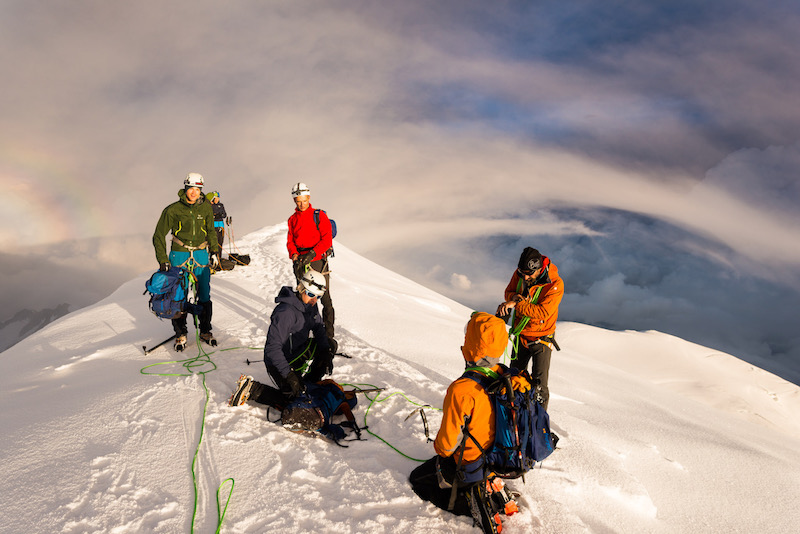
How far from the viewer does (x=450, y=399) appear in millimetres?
3002

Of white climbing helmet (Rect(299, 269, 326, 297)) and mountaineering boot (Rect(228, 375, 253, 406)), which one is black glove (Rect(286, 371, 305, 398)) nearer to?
mountaineering boot (Rect(228, 375, 253, 406))

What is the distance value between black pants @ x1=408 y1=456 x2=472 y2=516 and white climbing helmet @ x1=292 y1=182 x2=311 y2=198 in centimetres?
476

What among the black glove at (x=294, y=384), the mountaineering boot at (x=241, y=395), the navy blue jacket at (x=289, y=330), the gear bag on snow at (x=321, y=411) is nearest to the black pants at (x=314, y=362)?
the navy blue jacket at (x=289, y=330)

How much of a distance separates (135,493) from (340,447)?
1.85 m

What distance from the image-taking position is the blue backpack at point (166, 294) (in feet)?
20.3

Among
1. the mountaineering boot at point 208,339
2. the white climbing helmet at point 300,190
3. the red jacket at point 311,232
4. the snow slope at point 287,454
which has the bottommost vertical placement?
the snow slope at point 287,454

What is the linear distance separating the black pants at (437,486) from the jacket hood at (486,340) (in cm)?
90

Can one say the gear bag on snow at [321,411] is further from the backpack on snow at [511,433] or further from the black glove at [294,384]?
the backpack on snow at [511,433]

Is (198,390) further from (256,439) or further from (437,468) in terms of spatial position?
(437,468)

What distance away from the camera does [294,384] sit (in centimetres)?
433

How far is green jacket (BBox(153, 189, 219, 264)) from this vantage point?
254 inches

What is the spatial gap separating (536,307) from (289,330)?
2979 millimetres

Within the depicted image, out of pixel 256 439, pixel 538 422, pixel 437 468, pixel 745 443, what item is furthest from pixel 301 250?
pixel 745 443

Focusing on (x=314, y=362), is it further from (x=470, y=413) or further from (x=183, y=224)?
(x=183, y=224)
